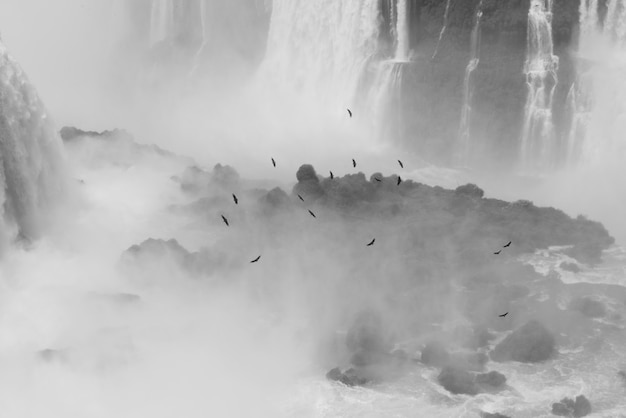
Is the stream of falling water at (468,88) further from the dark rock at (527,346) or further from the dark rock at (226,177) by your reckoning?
the dark rock at (527,346)

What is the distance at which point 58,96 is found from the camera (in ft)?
216

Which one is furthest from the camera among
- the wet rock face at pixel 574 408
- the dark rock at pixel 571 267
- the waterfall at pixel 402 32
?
the waterfall at pixel 402 32

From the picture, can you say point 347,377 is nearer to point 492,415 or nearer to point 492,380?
point 492,380

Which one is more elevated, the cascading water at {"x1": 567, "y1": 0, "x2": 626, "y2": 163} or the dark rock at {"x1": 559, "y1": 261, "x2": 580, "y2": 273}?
the cascading water at {"x1": 567, "y1": 0, "x2": 626, "y2": 163}

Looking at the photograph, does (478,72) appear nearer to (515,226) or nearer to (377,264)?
(515,226)

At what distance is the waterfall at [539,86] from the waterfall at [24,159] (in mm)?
23554

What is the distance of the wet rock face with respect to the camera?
25.1 metres

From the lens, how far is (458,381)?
87.0ft

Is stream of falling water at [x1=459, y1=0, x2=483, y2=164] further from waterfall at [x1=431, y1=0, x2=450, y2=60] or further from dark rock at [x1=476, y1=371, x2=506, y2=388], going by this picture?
dark rock at [x1=476, y1=371, x2=506, y2=388]

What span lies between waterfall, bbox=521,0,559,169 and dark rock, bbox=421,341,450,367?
19.0 m

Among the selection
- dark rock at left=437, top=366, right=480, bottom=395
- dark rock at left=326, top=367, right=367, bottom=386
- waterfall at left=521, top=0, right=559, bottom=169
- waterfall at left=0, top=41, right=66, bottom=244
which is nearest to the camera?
dark rock at left=437, top=366, right=480, bottom=395

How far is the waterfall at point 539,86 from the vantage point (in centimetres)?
4378

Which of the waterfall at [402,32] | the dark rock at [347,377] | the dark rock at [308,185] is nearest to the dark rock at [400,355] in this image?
the dark rock at [347,377]

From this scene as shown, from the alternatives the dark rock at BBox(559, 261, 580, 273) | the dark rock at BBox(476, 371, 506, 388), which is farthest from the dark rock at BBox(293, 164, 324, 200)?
the dark rock at BBox(476, 371, 506, 388)
